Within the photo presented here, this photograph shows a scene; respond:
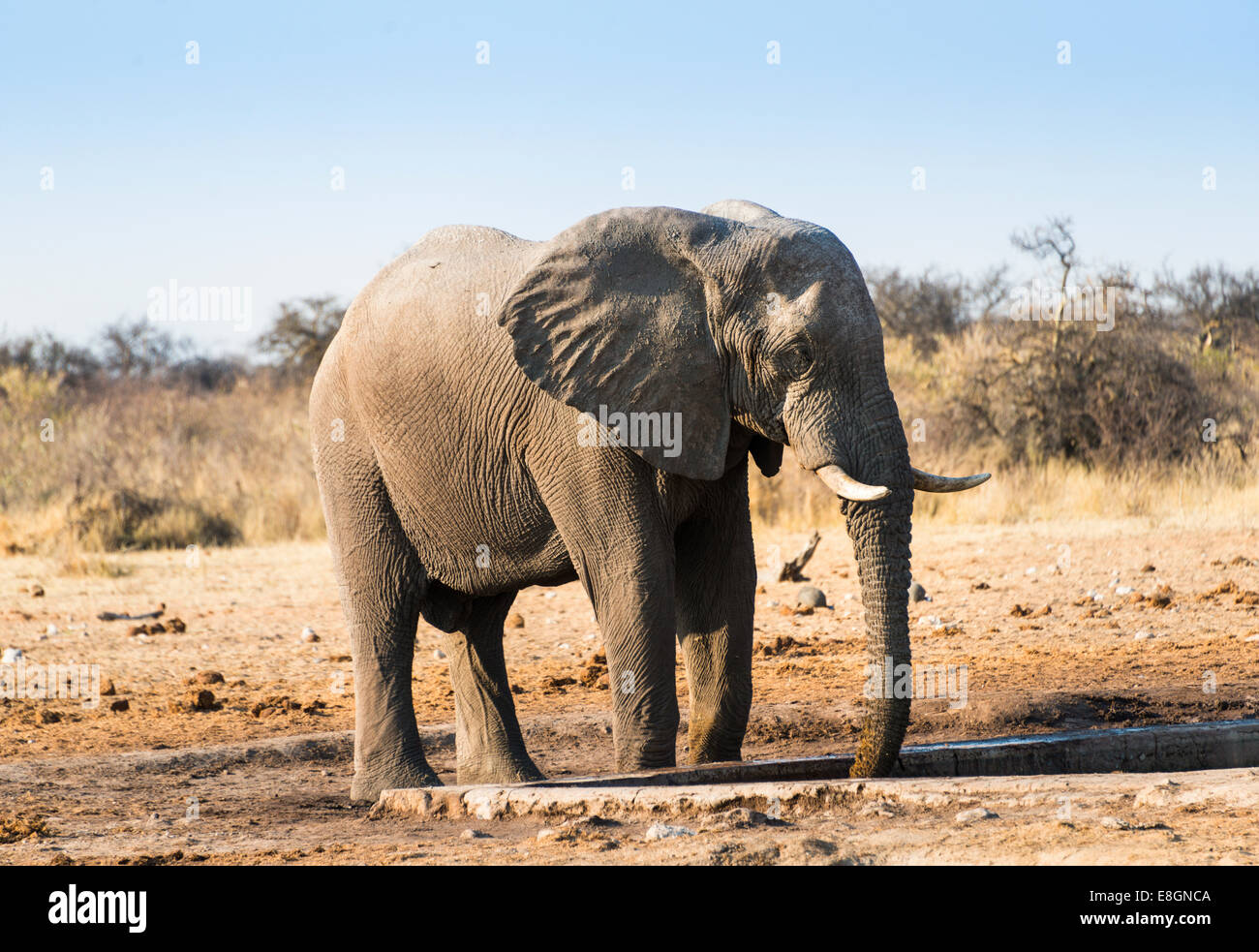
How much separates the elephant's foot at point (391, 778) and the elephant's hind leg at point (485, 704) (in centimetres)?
35

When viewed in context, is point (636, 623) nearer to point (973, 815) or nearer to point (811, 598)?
point (973, 815)

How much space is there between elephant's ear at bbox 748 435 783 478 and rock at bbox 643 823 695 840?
6.92 ft

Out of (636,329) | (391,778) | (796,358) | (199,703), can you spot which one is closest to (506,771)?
(391,778)

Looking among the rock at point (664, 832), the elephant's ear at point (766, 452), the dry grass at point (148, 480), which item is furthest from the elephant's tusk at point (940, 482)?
the dry grass at point (148, 480)

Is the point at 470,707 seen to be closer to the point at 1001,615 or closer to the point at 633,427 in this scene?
the point at 633,427

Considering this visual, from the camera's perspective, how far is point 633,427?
20.7 feet

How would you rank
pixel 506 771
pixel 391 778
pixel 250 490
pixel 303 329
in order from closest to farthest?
pixel 391 778 < pixel 506 771 < pixel 250 490 < pixel 303 329

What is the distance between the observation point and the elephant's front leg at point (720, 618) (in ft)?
22.4

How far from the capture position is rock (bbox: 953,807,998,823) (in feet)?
16.4

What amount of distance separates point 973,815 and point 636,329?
2539mm

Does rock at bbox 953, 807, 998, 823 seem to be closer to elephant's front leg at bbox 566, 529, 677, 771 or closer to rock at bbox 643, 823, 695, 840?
rock at bbox 643, 823, 695, 840

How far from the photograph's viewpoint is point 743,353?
246 inches
